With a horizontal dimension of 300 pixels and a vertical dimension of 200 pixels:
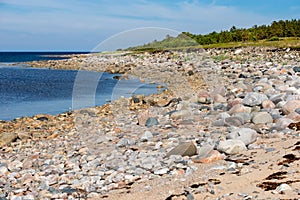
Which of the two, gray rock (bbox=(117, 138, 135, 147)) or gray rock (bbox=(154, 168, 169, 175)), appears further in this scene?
gray rock (bbox=(117, 138, 135, 147))

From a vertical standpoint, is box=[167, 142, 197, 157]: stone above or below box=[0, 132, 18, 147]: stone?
above

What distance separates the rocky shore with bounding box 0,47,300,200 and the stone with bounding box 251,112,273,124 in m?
0.02

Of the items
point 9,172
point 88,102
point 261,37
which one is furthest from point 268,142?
point 261,37

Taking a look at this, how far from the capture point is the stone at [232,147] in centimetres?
580

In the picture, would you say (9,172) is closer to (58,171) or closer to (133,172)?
(58,171)

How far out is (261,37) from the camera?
56.2 metres

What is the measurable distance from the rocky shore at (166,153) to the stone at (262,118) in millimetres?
19

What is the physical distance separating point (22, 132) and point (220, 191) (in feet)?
20.3

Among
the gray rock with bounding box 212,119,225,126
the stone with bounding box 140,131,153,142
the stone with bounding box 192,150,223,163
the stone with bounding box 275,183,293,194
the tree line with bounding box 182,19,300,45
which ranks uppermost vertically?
the tree line with bounding box 182,19,300,45

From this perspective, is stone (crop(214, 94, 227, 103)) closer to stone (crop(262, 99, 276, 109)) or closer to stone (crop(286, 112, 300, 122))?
stone (crop(262, 99, 276, 109))

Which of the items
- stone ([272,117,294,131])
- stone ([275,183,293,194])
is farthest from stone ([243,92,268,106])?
stone ([275,183,293,194])

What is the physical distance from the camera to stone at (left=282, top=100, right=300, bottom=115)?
7.71 m

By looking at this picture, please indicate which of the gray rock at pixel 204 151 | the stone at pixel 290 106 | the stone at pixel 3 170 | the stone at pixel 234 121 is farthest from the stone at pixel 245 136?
the stone at pixel 3 170

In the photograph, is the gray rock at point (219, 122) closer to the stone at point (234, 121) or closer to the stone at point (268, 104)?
the stone at point (234, 121)
